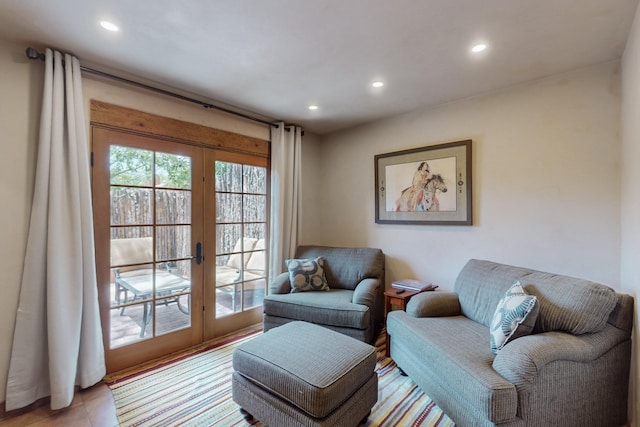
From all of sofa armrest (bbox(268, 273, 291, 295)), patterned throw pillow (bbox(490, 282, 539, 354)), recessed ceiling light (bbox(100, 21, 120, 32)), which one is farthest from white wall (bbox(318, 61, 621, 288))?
recessed ceiling light (bbox(100, 21, 120, 32))

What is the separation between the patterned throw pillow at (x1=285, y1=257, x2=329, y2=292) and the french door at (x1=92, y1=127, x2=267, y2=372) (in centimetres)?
53

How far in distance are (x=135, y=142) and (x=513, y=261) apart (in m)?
3.46

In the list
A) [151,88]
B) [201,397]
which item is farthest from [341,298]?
[151,88]

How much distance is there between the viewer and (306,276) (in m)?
3.20

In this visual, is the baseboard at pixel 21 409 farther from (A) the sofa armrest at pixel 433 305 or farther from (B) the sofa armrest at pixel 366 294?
(A) the sofa armrest at pixel 433 305

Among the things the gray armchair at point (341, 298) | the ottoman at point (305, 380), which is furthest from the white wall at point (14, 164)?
→ the gray armchair at point (341, 298)

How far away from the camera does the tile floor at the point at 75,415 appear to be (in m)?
1.85

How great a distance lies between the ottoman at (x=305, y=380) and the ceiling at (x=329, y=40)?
6.48 feet

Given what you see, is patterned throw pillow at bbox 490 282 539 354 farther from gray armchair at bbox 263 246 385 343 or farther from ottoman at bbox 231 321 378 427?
gray armchair at bbox 263 246 385 343

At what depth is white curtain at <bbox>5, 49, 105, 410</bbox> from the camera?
6.36ft

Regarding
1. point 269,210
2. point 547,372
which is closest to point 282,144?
point 269,210

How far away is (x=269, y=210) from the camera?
3572 millimetres

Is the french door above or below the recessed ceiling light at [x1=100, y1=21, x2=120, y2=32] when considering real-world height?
below

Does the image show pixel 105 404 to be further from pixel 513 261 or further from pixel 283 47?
pixel 513 261
